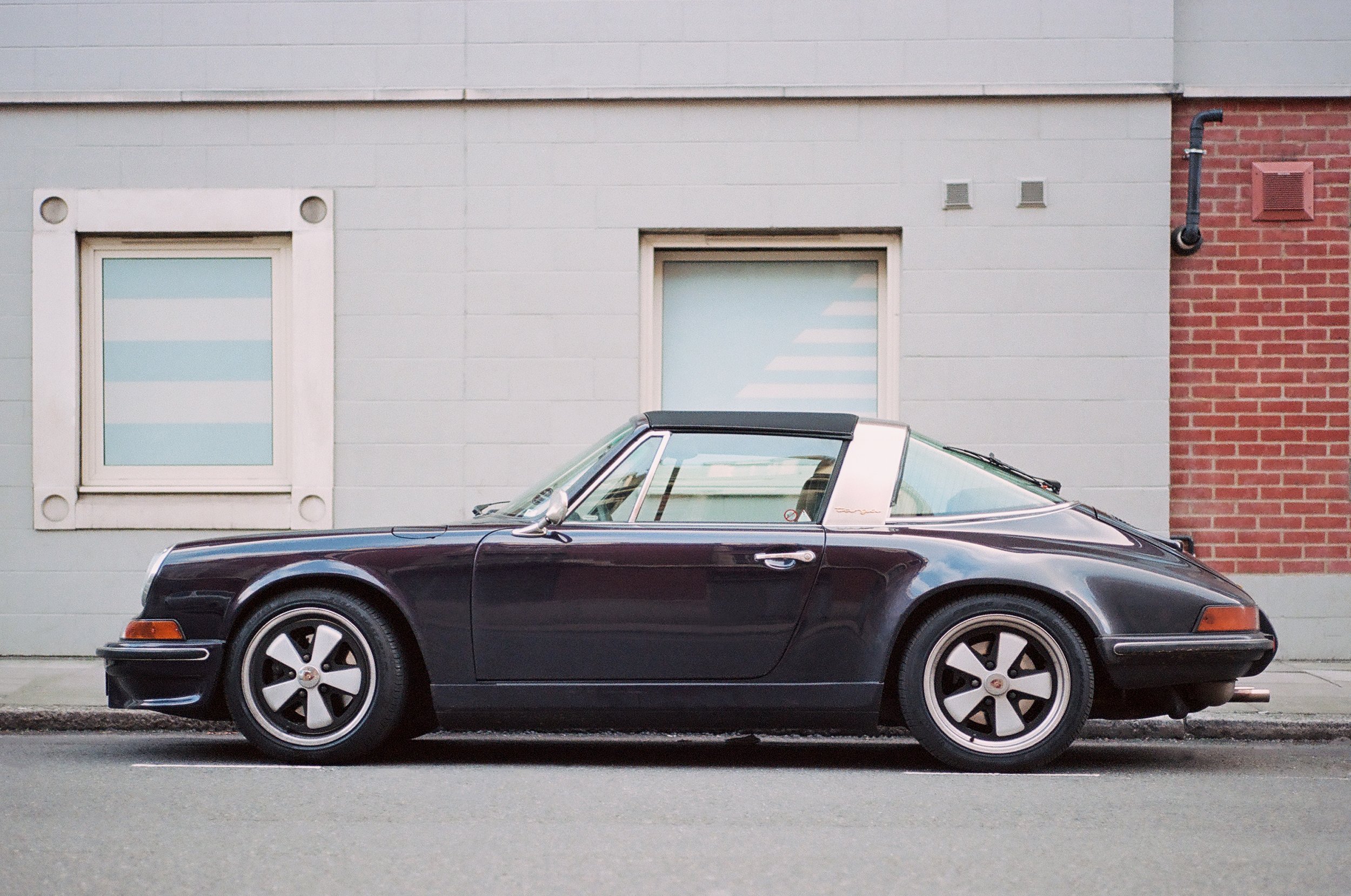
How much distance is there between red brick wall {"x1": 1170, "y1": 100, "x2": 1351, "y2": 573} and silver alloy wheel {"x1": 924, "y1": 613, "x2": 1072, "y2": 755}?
438 cm

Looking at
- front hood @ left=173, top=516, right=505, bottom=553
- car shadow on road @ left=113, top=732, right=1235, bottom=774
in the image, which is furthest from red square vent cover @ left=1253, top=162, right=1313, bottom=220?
front hood @ left=173, top=516, right=505, bottom=553

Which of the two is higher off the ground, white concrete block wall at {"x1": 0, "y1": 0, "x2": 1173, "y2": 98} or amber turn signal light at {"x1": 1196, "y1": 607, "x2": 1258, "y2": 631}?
white concrete block wall at {"x1": 0, "y1": 0, "x2": 1173, "y2": 98}

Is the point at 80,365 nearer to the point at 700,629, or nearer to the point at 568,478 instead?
the point at 568,478

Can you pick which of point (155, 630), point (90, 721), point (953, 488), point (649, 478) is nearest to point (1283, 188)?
point (953, 488)

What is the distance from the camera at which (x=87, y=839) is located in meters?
4.14

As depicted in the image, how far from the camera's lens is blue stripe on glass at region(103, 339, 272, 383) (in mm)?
9562

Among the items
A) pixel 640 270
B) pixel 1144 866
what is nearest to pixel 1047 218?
pixel 640 270

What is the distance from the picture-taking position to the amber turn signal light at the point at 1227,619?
5250mm

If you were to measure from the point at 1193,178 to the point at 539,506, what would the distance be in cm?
554

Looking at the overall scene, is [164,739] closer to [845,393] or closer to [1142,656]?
[1142,656]

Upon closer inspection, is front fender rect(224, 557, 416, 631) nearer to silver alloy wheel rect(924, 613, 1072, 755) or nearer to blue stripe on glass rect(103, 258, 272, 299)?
silver alloy wheel rect(924, 613, 1072, 755)

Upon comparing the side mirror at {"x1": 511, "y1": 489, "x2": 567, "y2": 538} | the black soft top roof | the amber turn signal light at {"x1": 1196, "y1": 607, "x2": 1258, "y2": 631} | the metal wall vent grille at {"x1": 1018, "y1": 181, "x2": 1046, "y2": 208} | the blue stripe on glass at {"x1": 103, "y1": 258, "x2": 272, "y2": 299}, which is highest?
the metal wall vent grille at {"x1": 1018, "y1": 181, "x2": 1046, "y2": 208}

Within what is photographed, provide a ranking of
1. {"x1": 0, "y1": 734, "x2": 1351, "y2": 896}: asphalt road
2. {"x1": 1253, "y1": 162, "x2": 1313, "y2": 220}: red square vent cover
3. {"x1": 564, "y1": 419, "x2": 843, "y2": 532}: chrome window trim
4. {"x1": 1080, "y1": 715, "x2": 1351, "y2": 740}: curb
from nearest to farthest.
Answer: {"x1": 0, "y1": 734, "x2": 1351, "y2": 896}: asphalt road, {"x1": 564, "y1": 419, "x2": 843, "y2": 532}: chrome window trim, {"x1": 1080, "y1": 715, "x2": 1351, "y2": 740}: curb, {"x1": 1253, "y1": 162, "x2": 1313, "y2": 220}: red square vent cover

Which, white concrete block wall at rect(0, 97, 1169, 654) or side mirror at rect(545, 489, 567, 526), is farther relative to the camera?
white concrete block wall at rect(0, 97, 1169, 654)
